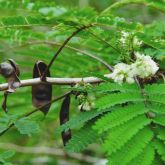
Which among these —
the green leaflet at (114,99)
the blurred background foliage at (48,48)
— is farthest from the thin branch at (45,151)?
the green leaflet at (114,99)

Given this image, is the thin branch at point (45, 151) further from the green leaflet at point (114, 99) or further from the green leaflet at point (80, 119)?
the green leaflet at point (114, 99)

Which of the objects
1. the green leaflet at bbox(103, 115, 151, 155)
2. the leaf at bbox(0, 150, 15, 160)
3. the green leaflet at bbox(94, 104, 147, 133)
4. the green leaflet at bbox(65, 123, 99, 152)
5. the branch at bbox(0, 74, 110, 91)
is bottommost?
the leaf at bbox(0, 150, 15, 160)

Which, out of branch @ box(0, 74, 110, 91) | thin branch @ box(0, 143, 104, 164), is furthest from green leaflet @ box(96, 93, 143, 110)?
thin branch @ box(0, 143, 104, 164)

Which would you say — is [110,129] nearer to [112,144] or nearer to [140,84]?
[112,144]

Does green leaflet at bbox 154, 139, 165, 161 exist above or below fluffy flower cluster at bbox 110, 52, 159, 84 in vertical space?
below

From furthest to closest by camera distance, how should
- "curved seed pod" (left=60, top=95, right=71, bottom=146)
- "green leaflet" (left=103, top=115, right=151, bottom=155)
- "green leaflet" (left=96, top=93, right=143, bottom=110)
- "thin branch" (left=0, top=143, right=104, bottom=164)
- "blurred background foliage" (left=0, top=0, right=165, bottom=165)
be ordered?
"thin branch" (left=0, top=143, right=104, bottom=164) < "curved seed pod" (left=60, top=95, right=71, bottom=146) < "blurred background foliage" (left=0, top=0, right=165, bottom=165) < "green leaflet" (left=96, top=93, right=143, bottom=110) < "green leaflet" (left=103, top=115, right=151, bottom=155)

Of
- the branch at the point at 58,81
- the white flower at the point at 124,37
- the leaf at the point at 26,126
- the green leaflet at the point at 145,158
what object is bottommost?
the leaf at the point at 26,126

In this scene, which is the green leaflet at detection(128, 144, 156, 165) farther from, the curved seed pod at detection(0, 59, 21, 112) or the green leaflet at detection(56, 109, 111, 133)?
the curved seed pod at detection(0, 59, 21, 112)
